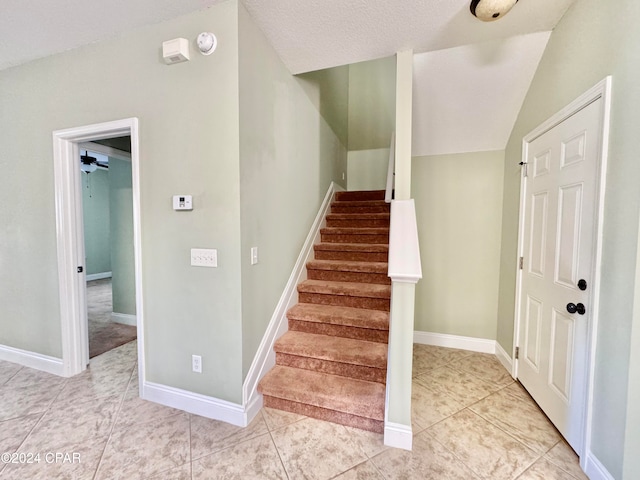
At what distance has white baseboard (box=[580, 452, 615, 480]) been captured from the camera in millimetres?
1276

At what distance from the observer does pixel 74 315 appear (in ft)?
7.32

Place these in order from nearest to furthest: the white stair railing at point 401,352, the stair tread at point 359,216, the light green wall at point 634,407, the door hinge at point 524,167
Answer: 1. the light green wall at point 634,407
2. the white stair railing at point 401,352
3. the door hinge at point 524,167
4. the stair tread at point 359,216

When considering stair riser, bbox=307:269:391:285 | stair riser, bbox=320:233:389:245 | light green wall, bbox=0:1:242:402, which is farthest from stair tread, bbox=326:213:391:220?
light green wall, bbox=0:1:242:402

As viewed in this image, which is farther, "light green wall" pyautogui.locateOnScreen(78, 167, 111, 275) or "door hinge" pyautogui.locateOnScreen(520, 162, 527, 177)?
"light green wall" pyautogui.locateOnScreen(78, 167, 111, 275)

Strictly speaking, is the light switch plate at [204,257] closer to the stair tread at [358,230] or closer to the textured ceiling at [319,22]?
the textured ceiling at [319,22]

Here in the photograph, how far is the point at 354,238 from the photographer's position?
121 inches

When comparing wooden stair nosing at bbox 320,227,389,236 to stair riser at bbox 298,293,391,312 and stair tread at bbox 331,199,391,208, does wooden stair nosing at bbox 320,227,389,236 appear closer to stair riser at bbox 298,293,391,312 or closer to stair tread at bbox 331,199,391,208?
stair tread at bbox 331,199,391,208

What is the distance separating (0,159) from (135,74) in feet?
5.58

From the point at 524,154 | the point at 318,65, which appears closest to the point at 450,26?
the point at 318,65

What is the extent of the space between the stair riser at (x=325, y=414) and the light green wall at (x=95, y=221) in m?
6.36

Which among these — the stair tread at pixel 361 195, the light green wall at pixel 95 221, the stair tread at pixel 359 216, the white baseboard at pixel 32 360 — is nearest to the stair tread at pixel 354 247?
the stair tread at pixel 359 216

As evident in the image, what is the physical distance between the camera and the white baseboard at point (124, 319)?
3435mm

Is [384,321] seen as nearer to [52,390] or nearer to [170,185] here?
[170,185]

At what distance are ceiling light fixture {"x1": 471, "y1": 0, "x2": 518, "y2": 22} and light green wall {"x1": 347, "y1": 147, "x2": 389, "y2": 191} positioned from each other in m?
3.04
